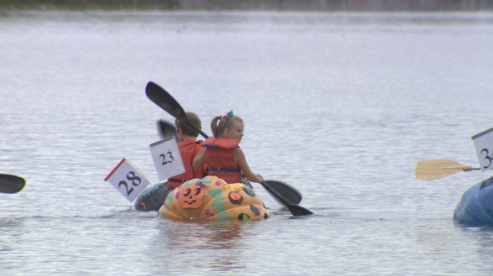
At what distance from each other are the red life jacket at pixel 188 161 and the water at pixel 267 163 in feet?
1.66

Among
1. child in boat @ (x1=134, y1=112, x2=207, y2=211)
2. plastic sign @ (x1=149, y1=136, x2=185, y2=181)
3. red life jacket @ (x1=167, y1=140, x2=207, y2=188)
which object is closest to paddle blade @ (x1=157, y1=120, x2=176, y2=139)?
child in boat @ (x1=134, y1=112, x2=207, y2=211)

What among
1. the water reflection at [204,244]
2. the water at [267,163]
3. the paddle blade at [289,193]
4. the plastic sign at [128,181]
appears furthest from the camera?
the paddle blade at [289,193]

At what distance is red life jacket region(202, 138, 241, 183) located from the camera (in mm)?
11336

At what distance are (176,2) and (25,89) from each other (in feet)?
444

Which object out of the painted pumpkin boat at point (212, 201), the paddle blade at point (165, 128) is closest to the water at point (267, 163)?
the painted pumpkin boat at point (212, 201)

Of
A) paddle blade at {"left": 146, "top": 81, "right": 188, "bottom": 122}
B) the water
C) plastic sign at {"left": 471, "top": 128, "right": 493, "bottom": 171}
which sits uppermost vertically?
paddle blade at {"left": 146, "top": 81, "right": 188, "bottom": 122}

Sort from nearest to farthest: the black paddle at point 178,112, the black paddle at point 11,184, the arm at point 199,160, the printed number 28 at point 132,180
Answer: the arm at point 199,160 < the black paddle at point 11,184 < the black paddle at point 178,112 < the printed number 28 at point 132,180

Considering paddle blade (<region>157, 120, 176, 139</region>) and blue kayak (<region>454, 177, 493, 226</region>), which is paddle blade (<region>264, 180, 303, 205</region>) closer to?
Result: paddle blade (<region>157, 120, 176, 139</region>)

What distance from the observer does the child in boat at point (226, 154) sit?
37.3ft

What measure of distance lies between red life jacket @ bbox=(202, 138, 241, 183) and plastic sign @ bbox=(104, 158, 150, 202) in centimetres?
128

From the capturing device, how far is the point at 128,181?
41.3 ft

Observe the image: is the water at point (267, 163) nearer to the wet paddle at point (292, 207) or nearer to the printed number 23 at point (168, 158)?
the wet paddle at point (292, 207)

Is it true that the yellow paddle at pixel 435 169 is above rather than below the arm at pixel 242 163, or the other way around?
below

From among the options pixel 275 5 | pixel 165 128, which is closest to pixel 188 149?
pixel 165 128
